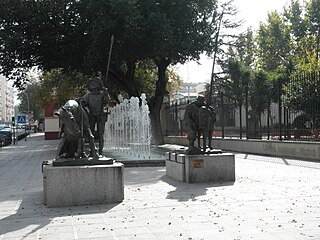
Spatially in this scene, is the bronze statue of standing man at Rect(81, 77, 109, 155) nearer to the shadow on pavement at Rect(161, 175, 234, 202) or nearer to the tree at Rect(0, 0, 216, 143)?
the shadow on pavement at Rect(161, 175, 234, 202)

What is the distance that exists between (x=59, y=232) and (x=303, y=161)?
435 inches

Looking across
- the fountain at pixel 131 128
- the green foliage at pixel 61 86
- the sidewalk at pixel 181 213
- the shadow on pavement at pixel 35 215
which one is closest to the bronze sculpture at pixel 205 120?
the sidewalk at pixel 181 213

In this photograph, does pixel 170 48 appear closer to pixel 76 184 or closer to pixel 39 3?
pixel 39 3

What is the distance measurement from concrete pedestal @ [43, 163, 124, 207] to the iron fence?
977 centimetres

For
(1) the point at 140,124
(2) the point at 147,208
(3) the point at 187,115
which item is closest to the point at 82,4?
(1) the point at 140,124

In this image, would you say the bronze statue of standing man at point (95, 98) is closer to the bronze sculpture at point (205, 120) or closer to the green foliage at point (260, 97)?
the bronze sculpture at point (205, 120)

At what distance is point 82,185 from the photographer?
7496 millimetres

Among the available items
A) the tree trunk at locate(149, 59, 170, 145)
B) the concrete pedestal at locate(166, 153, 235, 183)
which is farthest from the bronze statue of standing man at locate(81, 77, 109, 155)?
the tree trunk at locate(149, 59, 170, 145)

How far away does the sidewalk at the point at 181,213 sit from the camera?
5.45m

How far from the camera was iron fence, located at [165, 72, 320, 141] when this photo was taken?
1533 centimetres

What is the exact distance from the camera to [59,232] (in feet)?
18.4

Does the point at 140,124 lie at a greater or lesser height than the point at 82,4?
lesser

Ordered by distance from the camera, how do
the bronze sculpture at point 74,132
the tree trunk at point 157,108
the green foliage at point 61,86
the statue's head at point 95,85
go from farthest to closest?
the green foliage at point 61,86 → the tree trunk at point 157,108 → the statue's head at point 95,85 → the bronze sculpture at point 74,132

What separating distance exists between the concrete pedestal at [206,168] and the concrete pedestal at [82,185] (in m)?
2.62
